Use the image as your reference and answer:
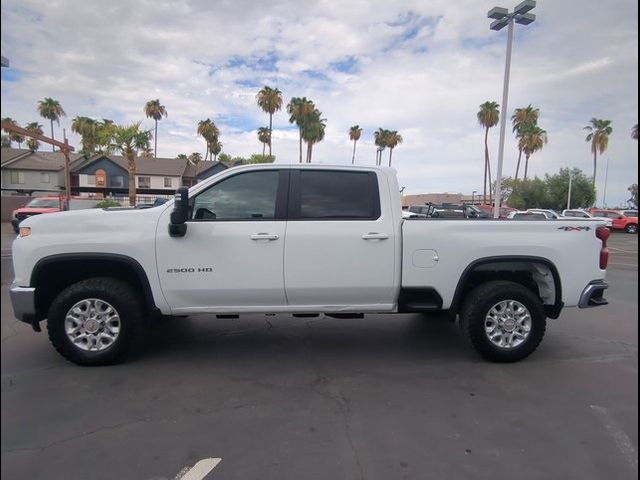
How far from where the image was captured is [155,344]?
4840 mm

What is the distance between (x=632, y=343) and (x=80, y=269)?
6089 millimetres

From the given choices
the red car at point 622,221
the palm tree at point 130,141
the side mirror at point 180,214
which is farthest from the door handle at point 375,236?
the red car at point 622,221

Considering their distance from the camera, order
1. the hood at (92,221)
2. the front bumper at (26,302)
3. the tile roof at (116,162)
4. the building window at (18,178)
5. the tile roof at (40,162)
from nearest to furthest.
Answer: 1. the front bumper at (26,302)
2. the hood at (92,221)
3. the building window at (18,178)
4. the tile roof at (40,162)
5. the tile roof at (116,162)

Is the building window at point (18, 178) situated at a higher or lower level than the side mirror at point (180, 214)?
higher

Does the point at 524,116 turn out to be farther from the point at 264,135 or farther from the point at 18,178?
the point at 18,178

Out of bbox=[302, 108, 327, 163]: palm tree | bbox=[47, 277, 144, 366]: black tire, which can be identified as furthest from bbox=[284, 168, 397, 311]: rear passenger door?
bbox=[302, 108, 327, 163]: palm tree

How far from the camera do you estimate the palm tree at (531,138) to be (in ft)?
155

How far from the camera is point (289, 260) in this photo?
4.04 meters

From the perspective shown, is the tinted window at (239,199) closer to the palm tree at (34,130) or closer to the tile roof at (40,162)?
the palm tree at (34,130)

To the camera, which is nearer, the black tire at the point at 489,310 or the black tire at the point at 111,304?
the black tire at the point at 111,304

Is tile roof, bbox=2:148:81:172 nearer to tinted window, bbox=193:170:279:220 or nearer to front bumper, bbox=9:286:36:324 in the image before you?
front bumper, bbox=9:286:36:324

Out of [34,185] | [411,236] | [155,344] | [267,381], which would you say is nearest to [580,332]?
[411,236]

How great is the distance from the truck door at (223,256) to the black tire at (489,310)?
1.86 metres

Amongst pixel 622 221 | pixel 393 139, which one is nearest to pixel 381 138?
pixel 393 139
